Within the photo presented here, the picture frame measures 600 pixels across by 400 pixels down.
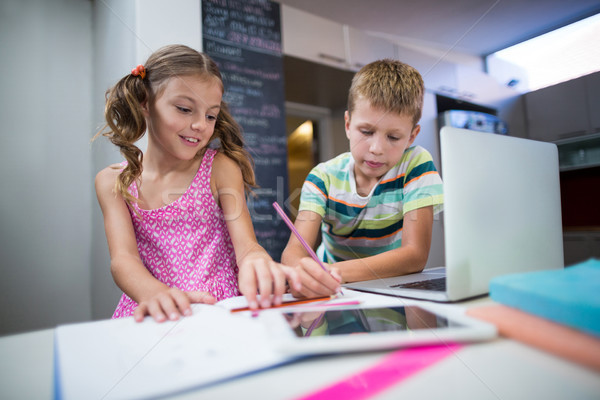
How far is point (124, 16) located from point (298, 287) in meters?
0.66

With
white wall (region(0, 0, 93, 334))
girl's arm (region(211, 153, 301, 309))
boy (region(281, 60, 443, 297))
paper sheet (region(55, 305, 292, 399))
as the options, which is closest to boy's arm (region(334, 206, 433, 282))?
boy (region(281, 60, 443, 297))

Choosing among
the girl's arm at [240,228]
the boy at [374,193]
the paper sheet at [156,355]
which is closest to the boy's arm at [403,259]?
the boy at [374,193]

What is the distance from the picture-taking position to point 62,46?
0.46m

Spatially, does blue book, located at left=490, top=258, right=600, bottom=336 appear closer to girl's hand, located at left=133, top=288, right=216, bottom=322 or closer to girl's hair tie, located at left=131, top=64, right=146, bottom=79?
girl's hand, located at left=133, top=288, right=216, bottom=322

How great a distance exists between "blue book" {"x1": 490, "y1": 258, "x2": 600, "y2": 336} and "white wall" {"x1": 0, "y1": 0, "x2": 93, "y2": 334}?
446 mm

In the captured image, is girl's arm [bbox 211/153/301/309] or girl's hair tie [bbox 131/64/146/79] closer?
girl's arm [bbox 211/153/301/309]

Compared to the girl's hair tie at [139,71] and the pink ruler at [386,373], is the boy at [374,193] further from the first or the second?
the girl's hair tie at [139,71]

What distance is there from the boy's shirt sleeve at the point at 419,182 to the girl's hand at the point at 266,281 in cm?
32

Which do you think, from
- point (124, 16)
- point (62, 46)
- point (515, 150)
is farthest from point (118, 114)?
point (515, 150)

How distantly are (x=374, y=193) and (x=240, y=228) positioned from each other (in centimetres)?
28

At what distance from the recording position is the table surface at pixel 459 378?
106 millimetres

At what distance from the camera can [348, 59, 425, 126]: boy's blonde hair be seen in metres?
0.46

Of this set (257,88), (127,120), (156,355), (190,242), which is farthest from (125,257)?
(257,88)

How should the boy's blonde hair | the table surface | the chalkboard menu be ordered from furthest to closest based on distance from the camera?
the chalkboard menu → the boy's blonde hair → the table surface
